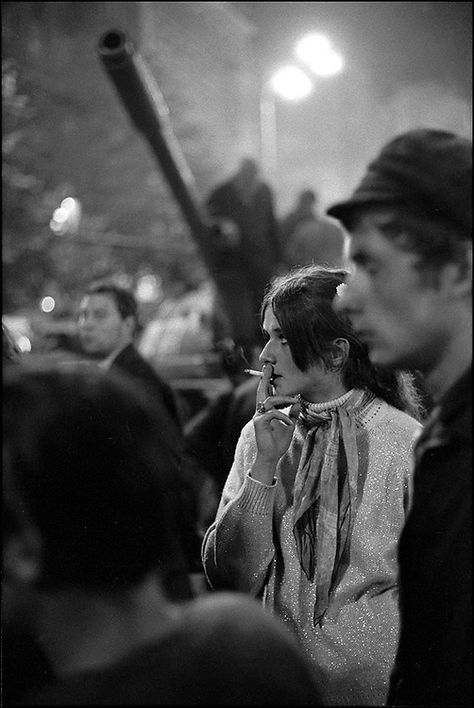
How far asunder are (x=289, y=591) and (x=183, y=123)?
17.6 meters

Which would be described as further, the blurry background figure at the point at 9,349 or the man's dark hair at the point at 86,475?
the blurry background figure at the point at 9,349

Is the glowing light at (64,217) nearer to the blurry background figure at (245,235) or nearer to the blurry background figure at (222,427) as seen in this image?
the blurry background figure at (245,235)

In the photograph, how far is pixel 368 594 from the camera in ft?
6.77

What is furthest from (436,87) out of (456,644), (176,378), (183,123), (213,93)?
(213,93)

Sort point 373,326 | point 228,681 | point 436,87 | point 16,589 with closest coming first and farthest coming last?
point 228,681 → point 16,589 → point 373,326 → point 436,87

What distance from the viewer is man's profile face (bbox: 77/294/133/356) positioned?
499 cm

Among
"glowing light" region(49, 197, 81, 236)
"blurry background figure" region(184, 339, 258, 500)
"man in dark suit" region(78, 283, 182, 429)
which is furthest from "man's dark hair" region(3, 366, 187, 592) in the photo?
"glowing light" region(49, 197, 81, 236)

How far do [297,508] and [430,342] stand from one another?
0.85 m

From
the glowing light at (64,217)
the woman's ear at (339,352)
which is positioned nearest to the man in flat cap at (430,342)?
the woman's ear at (339,352)

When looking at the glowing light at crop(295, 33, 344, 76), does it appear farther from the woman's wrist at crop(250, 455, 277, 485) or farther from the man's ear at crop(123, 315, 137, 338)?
the woman's wrist at crop(250, 455, 277, 485)

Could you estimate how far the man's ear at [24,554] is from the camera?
1.13 metres

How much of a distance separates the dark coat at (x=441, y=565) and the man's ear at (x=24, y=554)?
70 centimetres

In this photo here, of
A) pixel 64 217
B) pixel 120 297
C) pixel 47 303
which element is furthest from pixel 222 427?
pixel 64 217

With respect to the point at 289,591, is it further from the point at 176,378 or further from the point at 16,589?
the point at 176,378
